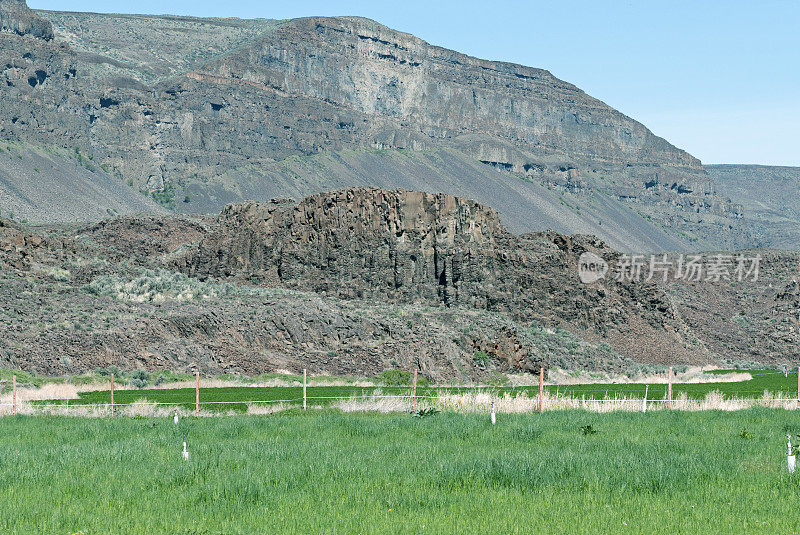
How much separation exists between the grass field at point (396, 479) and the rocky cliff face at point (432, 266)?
178 feet

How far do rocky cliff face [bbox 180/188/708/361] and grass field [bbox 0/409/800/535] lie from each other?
54.4 metres

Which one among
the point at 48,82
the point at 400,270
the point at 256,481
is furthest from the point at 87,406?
the point at 48,82

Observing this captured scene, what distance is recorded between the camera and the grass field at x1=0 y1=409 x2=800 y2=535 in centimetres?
1397

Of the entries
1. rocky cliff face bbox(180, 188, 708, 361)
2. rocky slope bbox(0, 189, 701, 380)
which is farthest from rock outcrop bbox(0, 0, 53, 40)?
rocky cliff face bbox(180, 188, 708, 361)

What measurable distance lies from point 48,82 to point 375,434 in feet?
610

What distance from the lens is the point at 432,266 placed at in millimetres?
80625

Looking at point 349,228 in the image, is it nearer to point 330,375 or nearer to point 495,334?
point 495,334

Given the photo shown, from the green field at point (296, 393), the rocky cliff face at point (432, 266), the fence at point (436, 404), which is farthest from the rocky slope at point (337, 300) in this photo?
the fence at point (436, 404)

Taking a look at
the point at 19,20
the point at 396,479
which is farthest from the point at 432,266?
the point at 19,20

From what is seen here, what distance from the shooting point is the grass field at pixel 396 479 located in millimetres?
13969

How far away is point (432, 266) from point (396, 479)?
63788mm

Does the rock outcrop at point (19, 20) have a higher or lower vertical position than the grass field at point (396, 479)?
higher

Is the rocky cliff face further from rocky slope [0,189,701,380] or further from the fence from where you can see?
the fence

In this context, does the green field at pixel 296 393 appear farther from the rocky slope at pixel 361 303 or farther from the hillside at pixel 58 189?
the hillside at pixel 58 189
